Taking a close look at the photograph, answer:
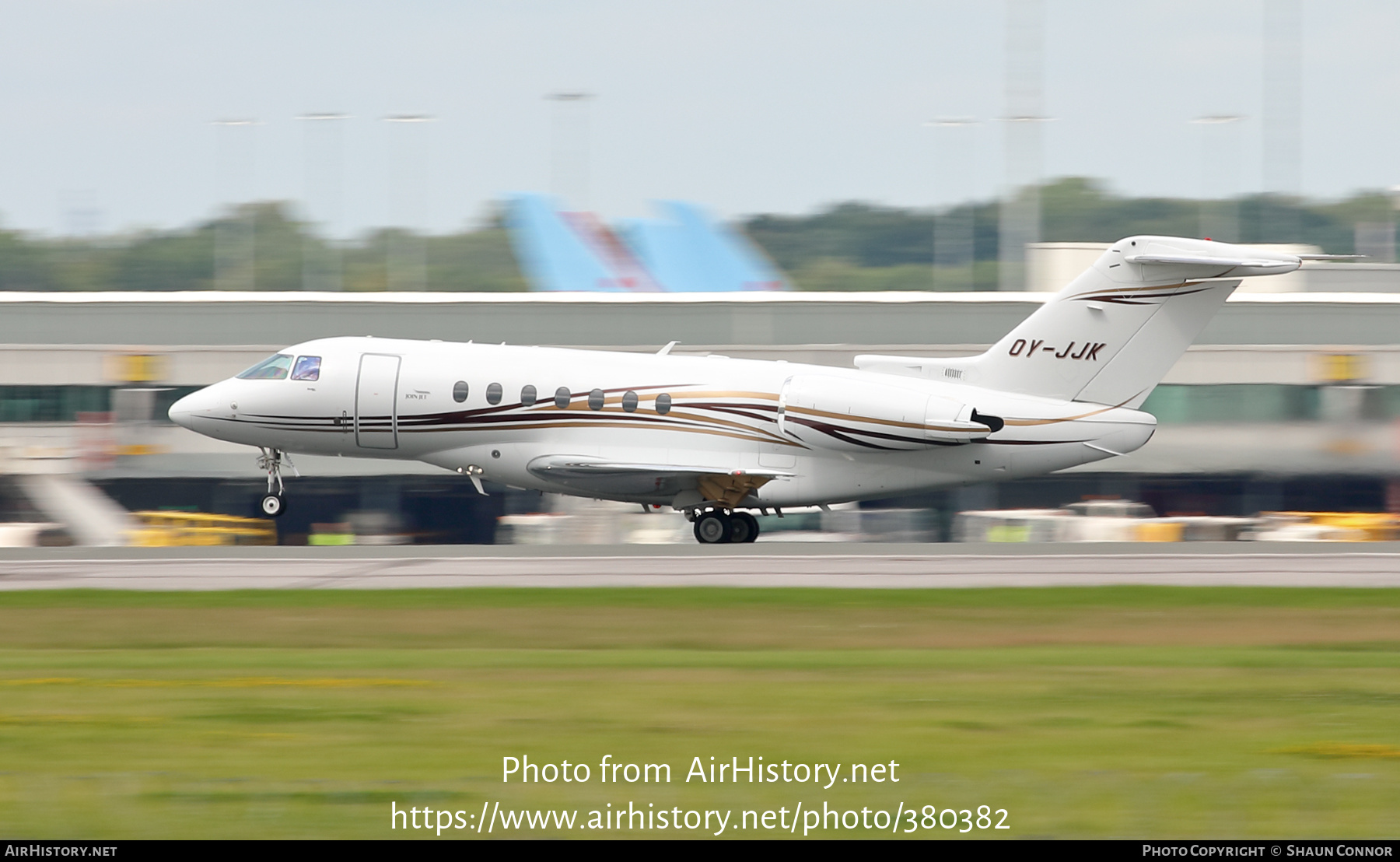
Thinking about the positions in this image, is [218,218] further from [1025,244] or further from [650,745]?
[650,745]

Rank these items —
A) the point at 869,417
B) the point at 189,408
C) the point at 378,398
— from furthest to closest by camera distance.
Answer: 1. the point at 189,408
2. the point at 378,398
3. the point at 869,417

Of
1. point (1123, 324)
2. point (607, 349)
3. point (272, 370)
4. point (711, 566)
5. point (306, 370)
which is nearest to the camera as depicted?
point (711, 566)

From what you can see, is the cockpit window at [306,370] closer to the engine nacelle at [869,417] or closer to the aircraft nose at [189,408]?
the aircraft nose at [189,408]

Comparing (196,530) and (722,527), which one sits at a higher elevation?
(722,527)

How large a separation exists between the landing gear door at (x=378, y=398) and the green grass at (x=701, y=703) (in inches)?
288

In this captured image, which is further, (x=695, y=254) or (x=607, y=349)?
(x=695, y=254)

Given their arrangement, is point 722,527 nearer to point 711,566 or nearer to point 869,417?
point 869,417

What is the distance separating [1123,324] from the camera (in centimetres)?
2462

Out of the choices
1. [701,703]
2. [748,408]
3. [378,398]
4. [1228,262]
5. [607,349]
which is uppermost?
[1228,262]

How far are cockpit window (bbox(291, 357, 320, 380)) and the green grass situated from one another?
7682 millimetres

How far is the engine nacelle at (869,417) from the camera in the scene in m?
24.6

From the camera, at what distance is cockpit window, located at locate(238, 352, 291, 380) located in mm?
26234

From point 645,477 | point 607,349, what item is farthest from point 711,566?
point 607,349

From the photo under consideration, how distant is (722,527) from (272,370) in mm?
8206
